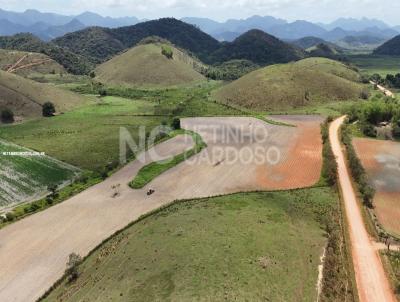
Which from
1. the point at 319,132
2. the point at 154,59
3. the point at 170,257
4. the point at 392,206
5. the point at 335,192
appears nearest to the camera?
the point at 170,257

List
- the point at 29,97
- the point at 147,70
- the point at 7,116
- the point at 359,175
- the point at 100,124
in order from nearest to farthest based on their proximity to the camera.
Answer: the point at 359,175, the point at 100,124, the point at 7,116, the point at 29,97, the point at 147,70

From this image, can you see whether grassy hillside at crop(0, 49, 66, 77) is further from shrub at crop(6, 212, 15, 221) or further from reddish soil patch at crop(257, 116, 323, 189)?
shrub at crop(6, 212, 15, 221)

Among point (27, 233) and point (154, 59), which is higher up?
point (154, 59)

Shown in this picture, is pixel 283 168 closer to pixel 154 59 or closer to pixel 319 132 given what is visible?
pixel 319 132

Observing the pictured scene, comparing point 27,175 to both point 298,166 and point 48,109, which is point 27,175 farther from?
point 48,109

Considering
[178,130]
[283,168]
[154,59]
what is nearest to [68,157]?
[178,130]

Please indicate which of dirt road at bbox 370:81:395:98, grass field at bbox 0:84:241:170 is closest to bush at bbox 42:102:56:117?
grass field at bbox 0:84:241:170

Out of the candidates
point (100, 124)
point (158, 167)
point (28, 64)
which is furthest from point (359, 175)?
point (28, 64)
